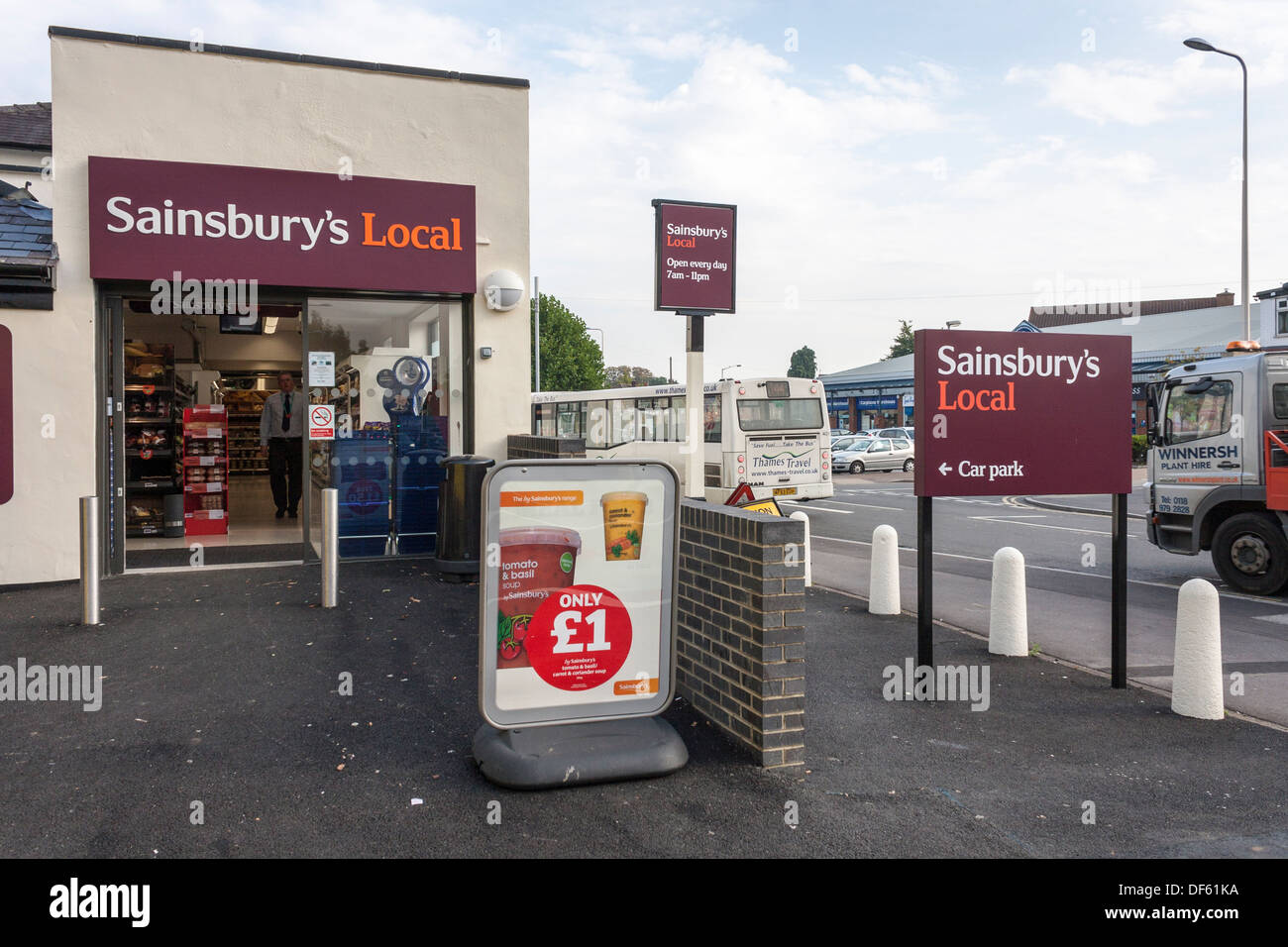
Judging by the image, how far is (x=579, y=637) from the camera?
469 centimetres

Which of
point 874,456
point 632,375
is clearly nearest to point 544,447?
point 874,456

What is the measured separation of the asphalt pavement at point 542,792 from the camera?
397 cm

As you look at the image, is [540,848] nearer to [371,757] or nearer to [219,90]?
[371,757]

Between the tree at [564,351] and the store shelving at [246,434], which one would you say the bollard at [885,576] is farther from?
the tree at [564,351]

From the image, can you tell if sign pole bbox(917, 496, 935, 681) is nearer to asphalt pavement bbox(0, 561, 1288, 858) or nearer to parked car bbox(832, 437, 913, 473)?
asphalt pavement bbox(0, 561, 1288, 858)

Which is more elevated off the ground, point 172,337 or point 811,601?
point 172,337

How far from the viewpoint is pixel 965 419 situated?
21.6 ft

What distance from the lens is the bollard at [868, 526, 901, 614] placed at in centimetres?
888

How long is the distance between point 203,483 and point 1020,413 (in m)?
10.7

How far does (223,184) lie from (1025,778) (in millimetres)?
9260

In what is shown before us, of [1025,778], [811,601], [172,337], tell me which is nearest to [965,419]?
[1025,778]

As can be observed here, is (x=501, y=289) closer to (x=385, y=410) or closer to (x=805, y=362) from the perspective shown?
(x=385, y=410)

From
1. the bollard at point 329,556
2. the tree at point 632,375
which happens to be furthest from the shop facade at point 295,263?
the tree at point 632,375

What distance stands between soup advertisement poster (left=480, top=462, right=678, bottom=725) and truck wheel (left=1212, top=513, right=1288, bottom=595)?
856 centimetres
